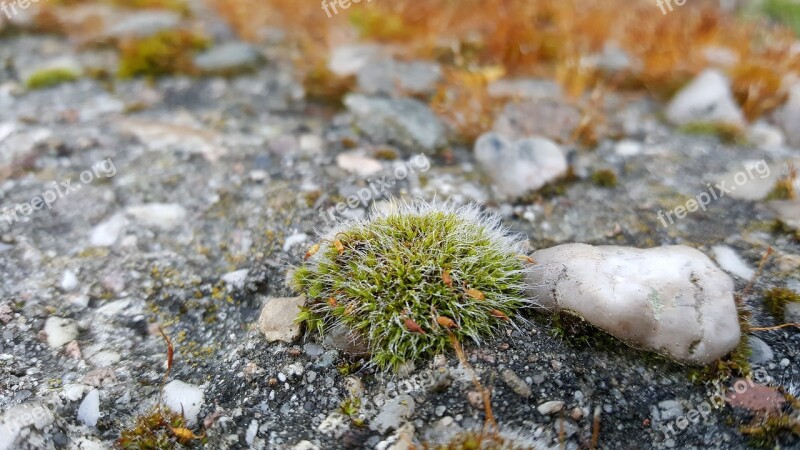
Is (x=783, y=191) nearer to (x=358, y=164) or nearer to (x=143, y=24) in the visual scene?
(x=358, y=164)

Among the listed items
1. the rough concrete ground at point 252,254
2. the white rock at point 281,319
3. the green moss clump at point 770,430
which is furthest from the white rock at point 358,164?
the green moss clump at point 770,430

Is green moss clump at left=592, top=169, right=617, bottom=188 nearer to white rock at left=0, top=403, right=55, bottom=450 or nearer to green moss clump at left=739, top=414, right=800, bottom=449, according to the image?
green moss clump at left=739, top=414, right=800, bottom=449

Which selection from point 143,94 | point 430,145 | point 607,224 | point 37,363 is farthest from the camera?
point 143,94

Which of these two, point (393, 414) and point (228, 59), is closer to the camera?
point (393, 414)

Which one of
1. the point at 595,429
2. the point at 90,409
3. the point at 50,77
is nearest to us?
the point at 595,429

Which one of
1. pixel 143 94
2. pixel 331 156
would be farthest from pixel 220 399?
pixel 143 94

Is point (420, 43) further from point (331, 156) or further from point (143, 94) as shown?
point (143, 94)

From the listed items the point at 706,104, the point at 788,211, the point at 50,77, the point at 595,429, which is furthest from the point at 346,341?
the point at 50,77
